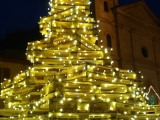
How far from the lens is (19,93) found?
322 inches

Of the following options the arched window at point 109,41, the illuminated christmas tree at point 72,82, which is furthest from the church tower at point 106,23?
the illuminated christmas tree at point 72,82

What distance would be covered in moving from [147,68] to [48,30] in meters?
16.3

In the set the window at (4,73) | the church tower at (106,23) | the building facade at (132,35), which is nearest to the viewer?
the window at (4,73)

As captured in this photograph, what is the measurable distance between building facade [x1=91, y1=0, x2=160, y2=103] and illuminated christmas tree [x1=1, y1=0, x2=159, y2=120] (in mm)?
11625

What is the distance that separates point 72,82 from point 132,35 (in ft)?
56.5

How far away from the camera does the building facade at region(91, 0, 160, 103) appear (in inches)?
857

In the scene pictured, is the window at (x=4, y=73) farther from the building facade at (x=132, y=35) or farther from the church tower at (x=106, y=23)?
the church tower at (x=106, y=23)

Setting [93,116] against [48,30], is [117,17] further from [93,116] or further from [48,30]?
[93,116]

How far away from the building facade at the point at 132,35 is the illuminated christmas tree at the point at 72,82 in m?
11.6

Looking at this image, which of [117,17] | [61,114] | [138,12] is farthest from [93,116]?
[138,12]

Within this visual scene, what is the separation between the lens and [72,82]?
7.26 metres

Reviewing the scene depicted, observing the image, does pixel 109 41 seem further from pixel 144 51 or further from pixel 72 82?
pixel 72 82

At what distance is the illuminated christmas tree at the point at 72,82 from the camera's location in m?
6.81

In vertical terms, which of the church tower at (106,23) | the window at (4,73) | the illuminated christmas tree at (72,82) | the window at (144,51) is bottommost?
the illuminated christmas tree at (72,82)
